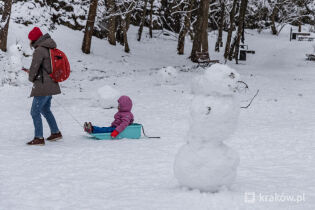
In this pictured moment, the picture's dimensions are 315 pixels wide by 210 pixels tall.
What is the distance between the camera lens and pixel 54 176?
4.85m

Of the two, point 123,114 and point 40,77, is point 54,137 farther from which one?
point 123,114

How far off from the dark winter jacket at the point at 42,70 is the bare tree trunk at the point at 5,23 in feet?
33.1

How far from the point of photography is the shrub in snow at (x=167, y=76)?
48.6 feet

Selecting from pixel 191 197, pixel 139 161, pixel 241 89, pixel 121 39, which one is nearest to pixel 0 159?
pixel 139 161

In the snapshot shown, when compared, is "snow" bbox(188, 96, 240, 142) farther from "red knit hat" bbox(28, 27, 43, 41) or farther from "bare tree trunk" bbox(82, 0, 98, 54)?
"bare tree trunk" bbox(82, 0, 98, 54)

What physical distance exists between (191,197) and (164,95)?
9202 mm

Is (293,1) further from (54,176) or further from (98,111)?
(54,176)

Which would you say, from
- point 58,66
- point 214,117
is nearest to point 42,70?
point 58,66

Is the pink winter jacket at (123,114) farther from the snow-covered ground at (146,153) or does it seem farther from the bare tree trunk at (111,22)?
the bare tree trunk at (111,22)

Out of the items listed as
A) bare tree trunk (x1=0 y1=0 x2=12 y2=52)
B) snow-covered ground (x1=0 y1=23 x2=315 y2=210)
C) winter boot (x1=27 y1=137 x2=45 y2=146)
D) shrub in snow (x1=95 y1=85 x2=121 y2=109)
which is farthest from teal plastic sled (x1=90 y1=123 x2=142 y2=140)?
bare tree trunk (x1=0 y1=0 x2=12 y2=52)

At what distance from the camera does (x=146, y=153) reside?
639 centimetres

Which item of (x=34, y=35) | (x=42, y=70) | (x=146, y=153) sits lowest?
(x=146, y=153)

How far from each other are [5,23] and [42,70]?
10477mm

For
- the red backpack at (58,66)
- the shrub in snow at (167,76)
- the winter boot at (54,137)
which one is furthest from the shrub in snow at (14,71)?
the red backpack at (58,66)
